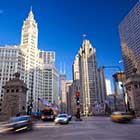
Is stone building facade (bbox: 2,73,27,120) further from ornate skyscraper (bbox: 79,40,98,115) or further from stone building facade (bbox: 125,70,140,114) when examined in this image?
ornate skyscraper (bbox: 79,40,98,115)

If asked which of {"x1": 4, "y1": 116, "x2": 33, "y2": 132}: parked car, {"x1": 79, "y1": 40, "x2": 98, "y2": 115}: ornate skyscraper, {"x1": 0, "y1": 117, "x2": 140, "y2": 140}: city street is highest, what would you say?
{"x1": 79, "y1": 40, "x2": 98, "y2": 115}: ornate skyscraper

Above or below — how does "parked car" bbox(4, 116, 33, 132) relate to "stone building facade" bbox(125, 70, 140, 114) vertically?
below

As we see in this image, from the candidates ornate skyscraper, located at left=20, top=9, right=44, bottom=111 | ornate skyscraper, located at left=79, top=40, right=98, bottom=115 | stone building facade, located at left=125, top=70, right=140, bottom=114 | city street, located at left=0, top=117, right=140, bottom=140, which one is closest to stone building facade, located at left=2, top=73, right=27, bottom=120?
stone building facade, located at left=125, top=70, right=140, bottom=114

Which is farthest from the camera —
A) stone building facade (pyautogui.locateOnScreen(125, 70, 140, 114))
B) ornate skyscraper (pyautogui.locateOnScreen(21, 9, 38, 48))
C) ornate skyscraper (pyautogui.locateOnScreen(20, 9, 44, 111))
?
ornate skyscraper (pyautogui.locateOnScreen(21, 9, 38, 48))

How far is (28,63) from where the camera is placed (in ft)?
469

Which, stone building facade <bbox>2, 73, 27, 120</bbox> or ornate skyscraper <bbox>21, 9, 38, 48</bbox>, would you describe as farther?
ornate skyscraper <bbox>21, 9, 38, 48</bbox>

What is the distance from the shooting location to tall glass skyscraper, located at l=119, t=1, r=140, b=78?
11939 centimetres

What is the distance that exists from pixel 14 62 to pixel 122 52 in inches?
3054

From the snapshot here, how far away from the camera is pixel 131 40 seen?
5103 inches

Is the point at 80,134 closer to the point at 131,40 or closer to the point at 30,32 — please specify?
the point at 131,40

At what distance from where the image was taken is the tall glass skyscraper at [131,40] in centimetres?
11939

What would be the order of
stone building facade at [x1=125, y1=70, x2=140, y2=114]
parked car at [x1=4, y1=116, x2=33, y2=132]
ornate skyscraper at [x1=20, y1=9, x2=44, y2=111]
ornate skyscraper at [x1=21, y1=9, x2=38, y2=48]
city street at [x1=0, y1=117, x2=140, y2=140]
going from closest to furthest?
city street at [x1=0, y1=117, x2=140, y2=140] < parked car at [x1=4, y1=116, x2=33, y2=132] < stone building facade at [x1=125, y1=70, x2=140, y2=114] < ornate skyscraper at [x1=20, y1=9, x2=44, y2=111] < ornate skyscraper at [x1=21, y1=9, x2=38, y2=48]

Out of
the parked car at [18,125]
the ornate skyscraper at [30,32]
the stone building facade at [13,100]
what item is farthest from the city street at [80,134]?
the ornate skyscraper at [30,32]

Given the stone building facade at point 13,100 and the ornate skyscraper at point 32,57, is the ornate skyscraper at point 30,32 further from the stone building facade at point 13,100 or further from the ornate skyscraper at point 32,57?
the stone building facade at point 13,100
